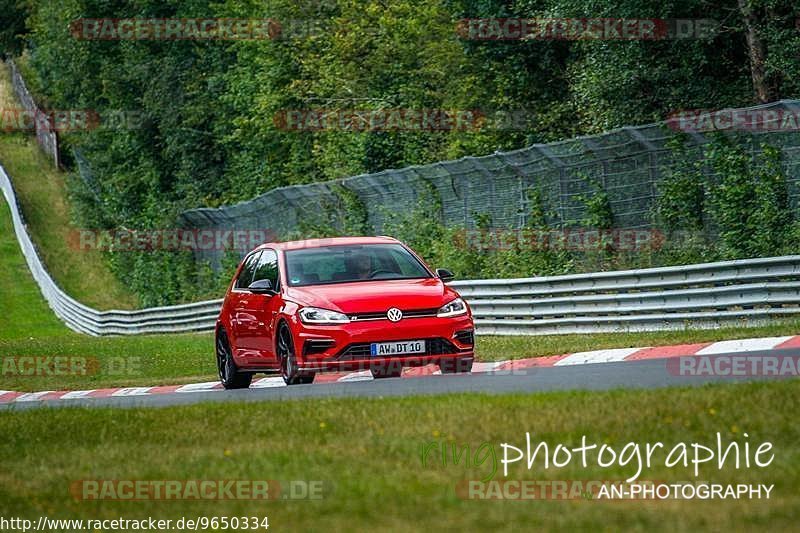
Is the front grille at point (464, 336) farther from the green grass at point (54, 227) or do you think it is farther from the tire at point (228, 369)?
the green grass at point (54, 227)

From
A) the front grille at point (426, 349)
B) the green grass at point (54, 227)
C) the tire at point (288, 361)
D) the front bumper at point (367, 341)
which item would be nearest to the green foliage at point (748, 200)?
the front bumper at point (367, 341)

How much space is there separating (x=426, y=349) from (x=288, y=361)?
1.54 meters

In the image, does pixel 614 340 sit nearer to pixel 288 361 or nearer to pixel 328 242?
pixel 328 242

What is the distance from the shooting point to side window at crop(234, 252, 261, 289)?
59.0 feet

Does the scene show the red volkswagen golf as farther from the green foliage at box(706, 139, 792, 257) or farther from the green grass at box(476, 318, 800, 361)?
the green foliage at box(706, 139, 792, 257)

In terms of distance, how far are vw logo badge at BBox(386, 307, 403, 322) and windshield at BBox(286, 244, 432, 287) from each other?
1.13 m

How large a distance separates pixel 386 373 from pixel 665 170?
7.52 m

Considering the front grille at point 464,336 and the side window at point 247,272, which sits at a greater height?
the side window at point 247,272

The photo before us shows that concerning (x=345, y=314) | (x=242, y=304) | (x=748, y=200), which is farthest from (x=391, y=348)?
(x=748, y=200)

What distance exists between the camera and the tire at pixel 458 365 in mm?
15930

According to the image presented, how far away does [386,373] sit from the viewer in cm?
1689

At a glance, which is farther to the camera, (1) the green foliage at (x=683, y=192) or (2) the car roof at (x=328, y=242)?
(1) the green foliage at (x=683, y=192)

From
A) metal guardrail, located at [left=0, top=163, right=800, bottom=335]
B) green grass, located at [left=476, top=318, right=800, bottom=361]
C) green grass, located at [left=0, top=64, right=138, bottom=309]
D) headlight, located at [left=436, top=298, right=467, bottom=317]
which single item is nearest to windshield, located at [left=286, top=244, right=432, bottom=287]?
headlight, located at [left=436, top=298, right=467, bottom=317]

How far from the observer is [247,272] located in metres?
18.2
